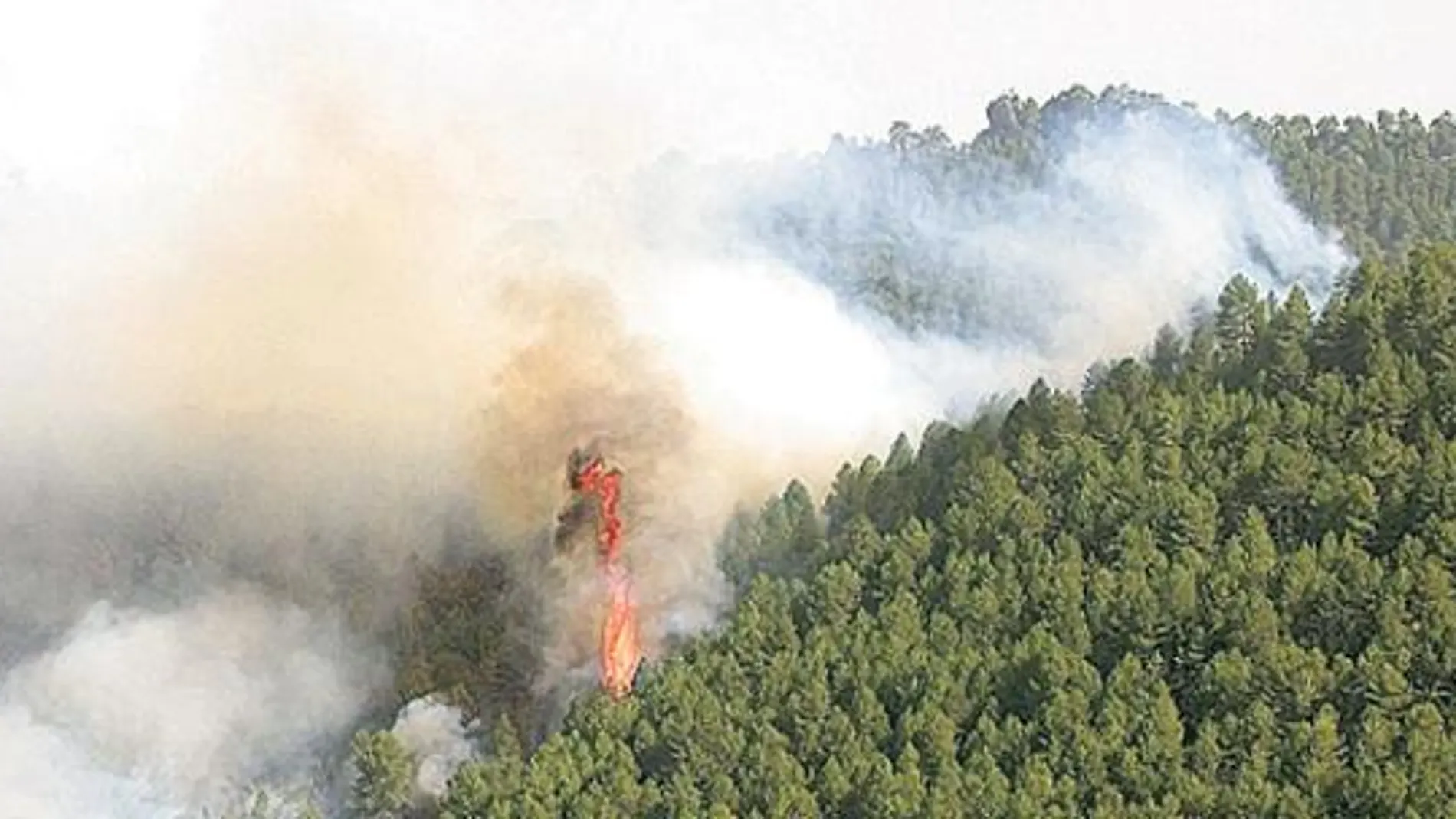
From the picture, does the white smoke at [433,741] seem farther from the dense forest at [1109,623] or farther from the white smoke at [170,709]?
the white smoke at [170,709]

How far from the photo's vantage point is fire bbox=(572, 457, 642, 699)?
293ft

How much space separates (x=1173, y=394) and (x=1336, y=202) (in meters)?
75.9

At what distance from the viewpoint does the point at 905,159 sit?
16912cm

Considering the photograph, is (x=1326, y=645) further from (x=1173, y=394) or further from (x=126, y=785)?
(x=126, y=785)

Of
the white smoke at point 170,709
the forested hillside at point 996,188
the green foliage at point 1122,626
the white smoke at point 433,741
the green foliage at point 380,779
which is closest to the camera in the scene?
the green foliage at point 1122,626

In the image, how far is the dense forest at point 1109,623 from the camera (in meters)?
67.9

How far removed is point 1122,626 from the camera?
7312 cm

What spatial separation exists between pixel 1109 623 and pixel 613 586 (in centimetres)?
2380

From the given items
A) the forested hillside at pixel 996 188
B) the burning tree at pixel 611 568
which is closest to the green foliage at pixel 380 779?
the burning tree at pixel 611 568

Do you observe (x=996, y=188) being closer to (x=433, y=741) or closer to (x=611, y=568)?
(x=611, y=568)

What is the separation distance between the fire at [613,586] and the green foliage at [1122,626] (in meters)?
4.29

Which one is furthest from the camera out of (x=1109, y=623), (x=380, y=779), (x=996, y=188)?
(x=996, y=188)

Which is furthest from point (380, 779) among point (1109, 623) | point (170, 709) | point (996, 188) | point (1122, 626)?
point (996, 188)

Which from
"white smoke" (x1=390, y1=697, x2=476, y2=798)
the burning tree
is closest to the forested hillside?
the burning tree
